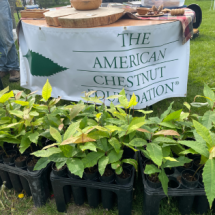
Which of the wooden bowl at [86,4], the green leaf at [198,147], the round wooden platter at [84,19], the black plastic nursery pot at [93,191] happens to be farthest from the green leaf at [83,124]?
the wooden bowl at [86,4]

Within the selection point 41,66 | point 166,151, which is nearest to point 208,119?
point 166,151

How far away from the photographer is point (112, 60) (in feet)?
5.49

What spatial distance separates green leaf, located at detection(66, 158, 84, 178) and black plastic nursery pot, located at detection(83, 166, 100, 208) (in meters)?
0.16

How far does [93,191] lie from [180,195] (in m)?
0.48

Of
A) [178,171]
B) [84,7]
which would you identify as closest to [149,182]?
[178,171]

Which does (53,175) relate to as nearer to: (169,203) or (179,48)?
(169,203)

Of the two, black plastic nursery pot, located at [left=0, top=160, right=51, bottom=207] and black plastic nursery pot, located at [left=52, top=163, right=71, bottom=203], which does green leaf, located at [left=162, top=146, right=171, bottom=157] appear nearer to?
black plastic nursery pot, located at [left=52, top=163, right=71, bottom=203]

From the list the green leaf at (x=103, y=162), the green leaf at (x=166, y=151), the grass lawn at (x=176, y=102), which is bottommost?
the grass lawn at (x=176, y=102)

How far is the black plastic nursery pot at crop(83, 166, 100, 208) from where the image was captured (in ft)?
3.46

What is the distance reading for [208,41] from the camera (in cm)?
468

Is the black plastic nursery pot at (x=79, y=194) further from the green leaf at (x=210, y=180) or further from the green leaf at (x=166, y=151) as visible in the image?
the green leaf at (x=210, y=180)

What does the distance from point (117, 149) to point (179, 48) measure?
1.38m

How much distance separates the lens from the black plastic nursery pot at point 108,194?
1040mm

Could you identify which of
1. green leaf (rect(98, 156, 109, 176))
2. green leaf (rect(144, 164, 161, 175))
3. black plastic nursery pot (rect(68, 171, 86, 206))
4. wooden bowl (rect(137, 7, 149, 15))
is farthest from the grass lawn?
wooden bowl (rect(137, 7, 149, 15))
